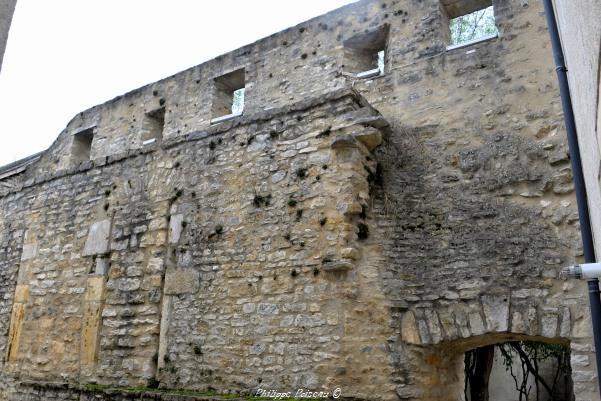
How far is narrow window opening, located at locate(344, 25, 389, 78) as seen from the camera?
25.5ft

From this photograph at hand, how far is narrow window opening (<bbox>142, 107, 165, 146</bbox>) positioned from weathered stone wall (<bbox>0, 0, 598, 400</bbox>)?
6.22 ft

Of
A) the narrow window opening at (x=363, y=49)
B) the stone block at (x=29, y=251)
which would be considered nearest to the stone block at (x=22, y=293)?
the stone block at (x=29, y=251)

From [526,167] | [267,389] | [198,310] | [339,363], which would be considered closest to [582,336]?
[526,167]

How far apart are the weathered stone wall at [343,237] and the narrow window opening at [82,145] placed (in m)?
3.10

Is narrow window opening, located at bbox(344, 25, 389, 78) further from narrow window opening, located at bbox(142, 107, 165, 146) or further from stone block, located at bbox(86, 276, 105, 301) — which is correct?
stone block, located at bbox(86, 276, 105, 301)

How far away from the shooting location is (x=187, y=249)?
684 cm

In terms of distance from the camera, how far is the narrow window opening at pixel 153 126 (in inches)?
398

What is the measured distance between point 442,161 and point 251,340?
2.91 m

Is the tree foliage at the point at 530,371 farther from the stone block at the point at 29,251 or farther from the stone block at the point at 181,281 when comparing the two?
the stone block at the point at 29,251

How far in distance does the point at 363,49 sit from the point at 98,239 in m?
4.79

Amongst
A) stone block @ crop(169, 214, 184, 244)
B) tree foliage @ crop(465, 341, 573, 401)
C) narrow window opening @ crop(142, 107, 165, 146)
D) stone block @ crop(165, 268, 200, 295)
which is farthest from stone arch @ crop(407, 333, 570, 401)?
narrow window opening @ crop(142, 107, 165, 146)

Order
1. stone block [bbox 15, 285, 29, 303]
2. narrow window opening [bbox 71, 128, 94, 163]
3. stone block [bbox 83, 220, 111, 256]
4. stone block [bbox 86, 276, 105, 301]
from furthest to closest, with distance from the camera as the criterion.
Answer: narrow window opening [bbox 71, 128, 94, 163], stone block [bbox 15, 285, 29, 303], stone block [bbox 83, 220, 111, 256], stone block [bbox 86, 276, 105, 301]

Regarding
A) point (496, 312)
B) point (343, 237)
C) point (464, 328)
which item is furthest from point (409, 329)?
point (343, 237)

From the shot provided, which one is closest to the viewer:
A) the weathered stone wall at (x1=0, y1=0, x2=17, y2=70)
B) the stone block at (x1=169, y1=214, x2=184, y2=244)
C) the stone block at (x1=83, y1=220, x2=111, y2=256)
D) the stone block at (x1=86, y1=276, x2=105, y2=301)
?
the weathered stone wall at (x1=0, y1=0, x2=17, y2=70)
